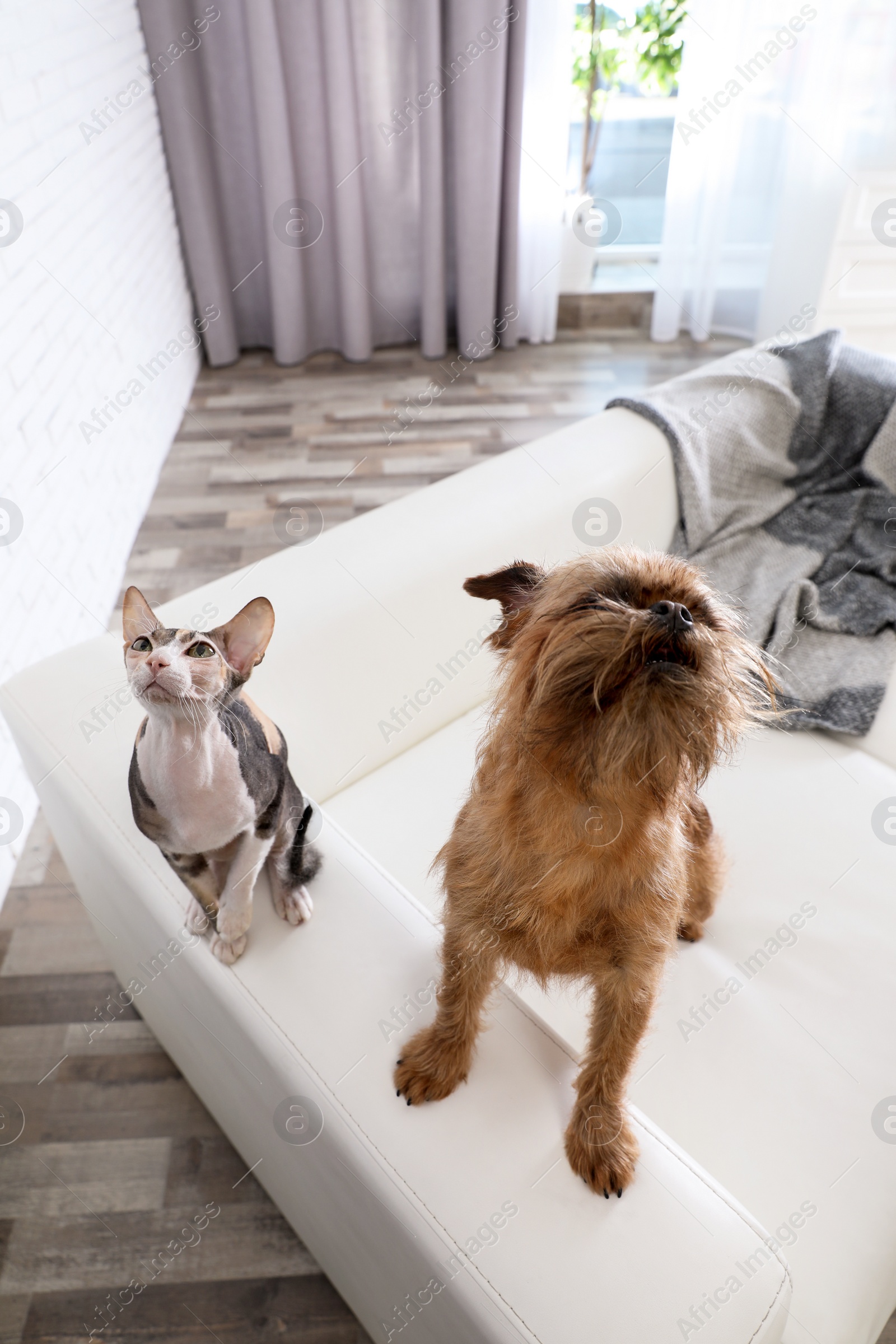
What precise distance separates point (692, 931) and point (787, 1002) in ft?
0.53

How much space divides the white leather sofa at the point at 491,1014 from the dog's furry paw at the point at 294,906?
0.02m

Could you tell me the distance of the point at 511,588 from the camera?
90 centimetres

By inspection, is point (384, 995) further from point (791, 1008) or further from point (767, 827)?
point (767, 827)

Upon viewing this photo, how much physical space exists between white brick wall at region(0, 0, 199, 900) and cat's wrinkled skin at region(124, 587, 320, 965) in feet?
3.91

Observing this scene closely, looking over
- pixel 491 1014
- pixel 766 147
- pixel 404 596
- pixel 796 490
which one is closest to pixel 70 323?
pixel 404 596

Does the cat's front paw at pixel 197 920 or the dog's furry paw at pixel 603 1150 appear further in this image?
the cat's front paw at pixel 197 920

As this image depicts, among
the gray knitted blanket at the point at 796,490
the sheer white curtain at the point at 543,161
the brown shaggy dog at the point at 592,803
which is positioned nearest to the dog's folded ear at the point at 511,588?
the brown shaggy dog at the point at 592,803

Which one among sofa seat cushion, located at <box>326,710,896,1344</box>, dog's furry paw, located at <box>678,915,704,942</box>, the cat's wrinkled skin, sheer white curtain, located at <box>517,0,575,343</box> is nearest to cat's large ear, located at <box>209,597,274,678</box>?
the cat's wrinkled skin

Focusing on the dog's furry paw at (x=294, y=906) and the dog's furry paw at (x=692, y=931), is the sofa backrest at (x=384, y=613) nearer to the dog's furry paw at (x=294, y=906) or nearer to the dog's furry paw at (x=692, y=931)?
the dog's furry paw at (x=294, y=906)

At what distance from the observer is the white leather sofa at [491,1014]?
32.0 inches

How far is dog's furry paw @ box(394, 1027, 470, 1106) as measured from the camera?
91cm

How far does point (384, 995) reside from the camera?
3.22ft

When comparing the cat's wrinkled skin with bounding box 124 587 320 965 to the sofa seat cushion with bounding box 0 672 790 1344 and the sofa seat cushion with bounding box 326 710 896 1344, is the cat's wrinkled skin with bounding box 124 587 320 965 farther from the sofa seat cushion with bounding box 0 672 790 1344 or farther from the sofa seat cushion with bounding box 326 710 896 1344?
the sofa seat cushion with bounding box 326 710 896 1344

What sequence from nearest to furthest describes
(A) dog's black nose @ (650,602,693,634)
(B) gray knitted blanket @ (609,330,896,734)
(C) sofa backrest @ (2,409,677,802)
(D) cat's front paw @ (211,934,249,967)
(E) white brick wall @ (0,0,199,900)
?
(A) dog's black nose @ (650,602,693,634) < (D) cat's front paw @ (211,934,249,967) < (C) sofa backrest @ (2,409,677,802) < (B) gray knitted blanket @ (609,330,896,734) < (E) white brick wall @ (0,0,199,900)
